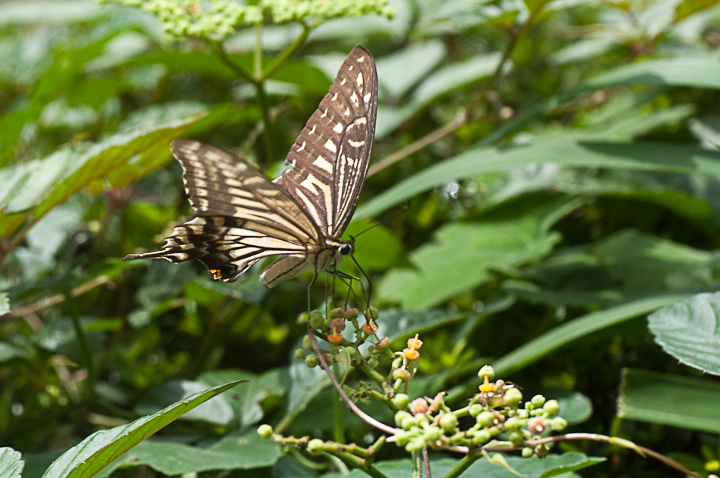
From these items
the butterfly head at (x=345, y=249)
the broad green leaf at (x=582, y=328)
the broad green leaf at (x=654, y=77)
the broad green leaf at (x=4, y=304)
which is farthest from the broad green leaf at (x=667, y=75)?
the broad green leaf at (x=4, y=304)

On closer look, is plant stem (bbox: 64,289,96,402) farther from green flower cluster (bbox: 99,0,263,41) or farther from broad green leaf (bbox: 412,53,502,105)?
broad green leaf (bbox: 412,53,502,105)

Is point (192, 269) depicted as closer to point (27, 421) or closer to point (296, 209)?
point (27, 421)

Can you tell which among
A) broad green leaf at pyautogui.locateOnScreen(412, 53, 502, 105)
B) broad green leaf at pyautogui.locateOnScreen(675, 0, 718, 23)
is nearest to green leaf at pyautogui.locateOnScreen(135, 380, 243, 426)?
broad green leaf at pyautogui.locateOnScreen(412, 53, 502, 105)

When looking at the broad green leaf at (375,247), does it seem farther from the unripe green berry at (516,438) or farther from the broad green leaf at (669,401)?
the unripe green berry at (516,438)

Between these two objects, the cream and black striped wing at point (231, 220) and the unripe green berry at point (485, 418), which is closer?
the unripe green berry at point (485, 418)

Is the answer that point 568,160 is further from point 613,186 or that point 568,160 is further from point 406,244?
point 406,244

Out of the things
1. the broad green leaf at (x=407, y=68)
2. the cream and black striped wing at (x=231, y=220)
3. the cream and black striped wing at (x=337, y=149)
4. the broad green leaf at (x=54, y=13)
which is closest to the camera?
the cream and black striped wing at (x=231, y=220)
